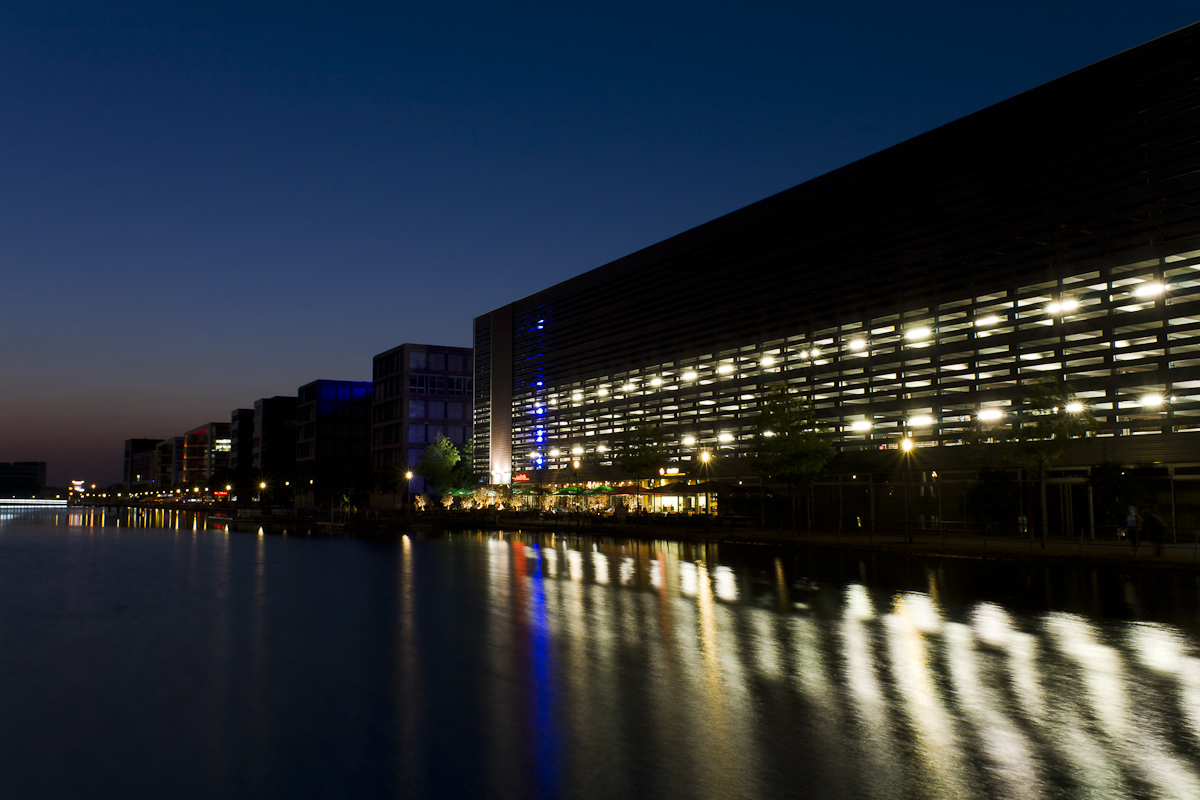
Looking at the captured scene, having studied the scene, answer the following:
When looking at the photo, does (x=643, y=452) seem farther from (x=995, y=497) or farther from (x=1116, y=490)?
(x=1116, y=490)

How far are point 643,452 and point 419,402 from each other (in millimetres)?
68935

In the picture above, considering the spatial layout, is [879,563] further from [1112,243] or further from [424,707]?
[424,707]

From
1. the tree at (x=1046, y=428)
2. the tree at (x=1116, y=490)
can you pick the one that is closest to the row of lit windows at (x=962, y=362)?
the tree at (x=1046, y=428)

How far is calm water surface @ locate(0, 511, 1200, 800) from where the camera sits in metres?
7.66

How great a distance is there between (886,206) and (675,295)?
22.8m

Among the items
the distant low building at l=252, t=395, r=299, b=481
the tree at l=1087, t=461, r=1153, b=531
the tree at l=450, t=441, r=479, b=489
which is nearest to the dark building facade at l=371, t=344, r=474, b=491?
the tree at l=450, t=441, r=479, b=489

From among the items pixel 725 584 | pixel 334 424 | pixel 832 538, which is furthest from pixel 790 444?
pixel 334 424

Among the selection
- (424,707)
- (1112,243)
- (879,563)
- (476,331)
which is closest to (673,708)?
(424,707)

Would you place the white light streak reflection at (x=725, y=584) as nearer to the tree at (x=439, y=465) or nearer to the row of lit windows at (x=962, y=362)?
the row of lit windows at (x=962, y=362)

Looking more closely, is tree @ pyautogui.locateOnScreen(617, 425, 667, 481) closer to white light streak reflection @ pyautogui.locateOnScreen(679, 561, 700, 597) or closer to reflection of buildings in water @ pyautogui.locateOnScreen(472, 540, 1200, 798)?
white light streak reflection @ pyautogui.locateOnScreen(679, 561, 700, 597)

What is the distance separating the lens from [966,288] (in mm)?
45062

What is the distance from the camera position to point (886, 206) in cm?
5028

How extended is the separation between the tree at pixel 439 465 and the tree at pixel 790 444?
190ft

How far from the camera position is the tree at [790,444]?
4653 cm
